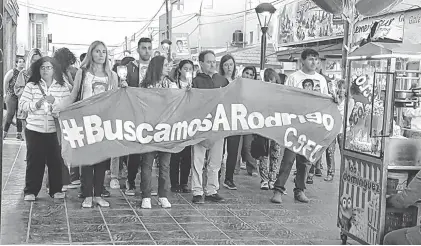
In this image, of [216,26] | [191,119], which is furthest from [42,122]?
[216,26]

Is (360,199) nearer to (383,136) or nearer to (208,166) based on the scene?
(383,136)

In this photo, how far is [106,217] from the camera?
6.52 meters

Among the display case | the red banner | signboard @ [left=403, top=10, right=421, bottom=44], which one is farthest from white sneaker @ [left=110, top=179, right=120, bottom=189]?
signboard @ [left=403, top=10, right=421, bottom=44]

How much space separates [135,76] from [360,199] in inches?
166

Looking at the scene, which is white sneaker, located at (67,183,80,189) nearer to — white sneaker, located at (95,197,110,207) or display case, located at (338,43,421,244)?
white sneaker, located at (95,197,110,207)

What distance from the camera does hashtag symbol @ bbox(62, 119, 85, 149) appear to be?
6.63 meters

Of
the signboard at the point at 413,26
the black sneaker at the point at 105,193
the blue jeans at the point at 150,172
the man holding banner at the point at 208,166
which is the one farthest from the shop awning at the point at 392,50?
the signboard at the point at 413,26

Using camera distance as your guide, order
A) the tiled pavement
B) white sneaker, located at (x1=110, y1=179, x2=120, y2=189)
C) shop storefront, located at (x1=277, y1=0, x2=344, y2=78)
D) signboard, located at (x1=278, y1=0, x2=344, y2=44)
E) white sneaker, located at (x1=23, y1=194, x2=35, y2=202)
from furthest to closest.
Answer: signboard, located at (x1=278, y1=0, x2=344, y2=44), shop storefront, located at (x1=277, y1=0, x2=344, y2=78), white sneaker, located at (x1=110, y1=179, x2=120, y2=189), white sneaker, located at (x1=23, y1=194, x2=35, y2=202), the tiled pavement

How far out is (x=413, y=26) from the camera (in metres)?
14.1

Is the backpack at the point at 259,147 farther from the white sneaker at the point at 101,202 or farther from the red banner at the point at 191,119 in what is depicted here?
the white sneaker at the point at 101,202

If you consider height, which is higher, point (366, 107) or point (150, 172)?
point (366, 107)

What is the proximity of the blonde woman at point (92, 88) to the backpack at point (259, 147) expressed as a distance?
268 centimetres

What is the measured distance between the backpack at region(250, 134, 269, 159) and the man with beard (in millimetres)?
1891

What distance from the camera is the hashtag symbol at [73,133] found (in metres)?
6.63
